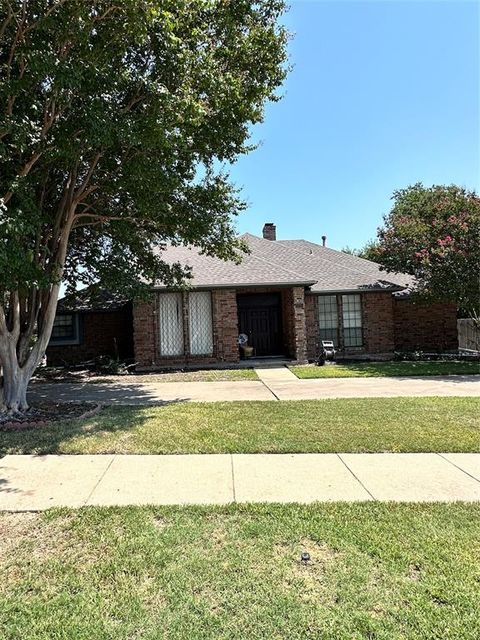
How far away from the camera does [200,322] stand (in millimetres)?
15961

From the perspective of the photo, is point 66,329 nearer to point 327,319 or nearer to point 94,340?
point 94,340

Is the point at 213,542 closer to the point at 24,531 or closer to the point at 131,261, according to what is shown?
the point at 24,531

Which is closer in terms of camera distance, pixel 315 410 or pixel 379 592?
pixel 379 592

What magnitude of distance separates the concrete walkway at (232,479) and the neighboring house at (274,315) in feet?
33.6

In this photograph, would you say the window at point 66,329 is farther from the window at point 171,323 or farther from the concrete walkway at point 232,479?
the concrete walkway at point 232,479

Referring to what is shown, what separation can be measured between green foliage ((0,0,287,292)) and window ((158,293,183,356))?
5852 millimetres

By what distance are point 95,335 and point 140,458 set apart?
44.8ft

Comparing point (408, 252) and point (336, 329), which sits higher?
point (408, 252)

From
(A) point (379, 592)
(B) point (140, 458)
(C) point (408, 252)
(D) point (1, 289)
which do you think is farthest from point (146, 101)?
(C) point (408, 252)

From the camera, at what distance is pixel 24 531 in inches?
144

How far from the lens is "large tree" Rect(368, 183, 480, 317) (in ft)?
46.7

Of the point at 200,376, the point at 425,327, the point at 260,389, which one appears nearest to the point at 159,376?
the point at 200,376

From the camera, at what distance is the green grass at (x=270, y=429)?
19.1 ft

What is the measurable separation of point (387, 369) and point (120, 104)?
1031 centimetres
